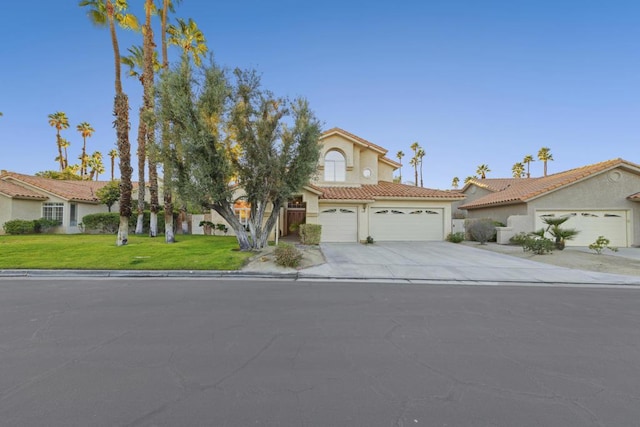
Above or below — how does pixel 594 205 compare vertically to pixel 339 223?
above

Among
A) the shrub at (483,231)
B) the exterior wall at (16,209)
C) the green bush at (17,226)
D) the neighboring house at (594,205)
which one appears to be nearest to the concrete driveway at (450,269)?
the shrub at (483,231)

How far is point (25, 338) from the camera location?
4484 millimetres

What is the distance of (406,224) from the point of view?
2020 cm

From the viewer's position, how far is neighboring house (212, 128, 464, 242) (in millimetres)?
19062

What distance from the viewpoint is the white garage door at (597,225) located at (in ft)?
59.5

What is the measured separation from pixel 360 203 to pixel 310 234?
14.2ft

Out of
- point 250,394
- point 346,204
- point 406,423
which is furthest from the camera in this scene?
point 346,204

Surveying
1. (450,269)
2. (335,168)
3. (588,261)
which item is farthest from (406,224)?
(450,269)

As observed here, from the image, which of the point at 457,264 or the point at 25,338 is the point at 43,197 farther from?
the point at 457,264

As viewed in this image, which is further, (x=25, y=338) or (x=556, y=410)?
(x=25, y=338)

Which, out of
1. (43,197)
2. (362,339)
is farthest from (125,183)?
(362,339)

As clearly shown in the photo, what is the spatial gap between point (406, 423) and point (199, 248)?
12620 mm

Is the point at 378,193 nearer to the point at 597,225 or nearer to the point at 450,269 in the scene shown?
the point at 450,269

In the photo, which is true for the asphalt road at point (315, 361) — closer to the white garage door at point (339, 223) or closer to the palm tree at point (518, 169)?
the white garage door at point (339, 223)
